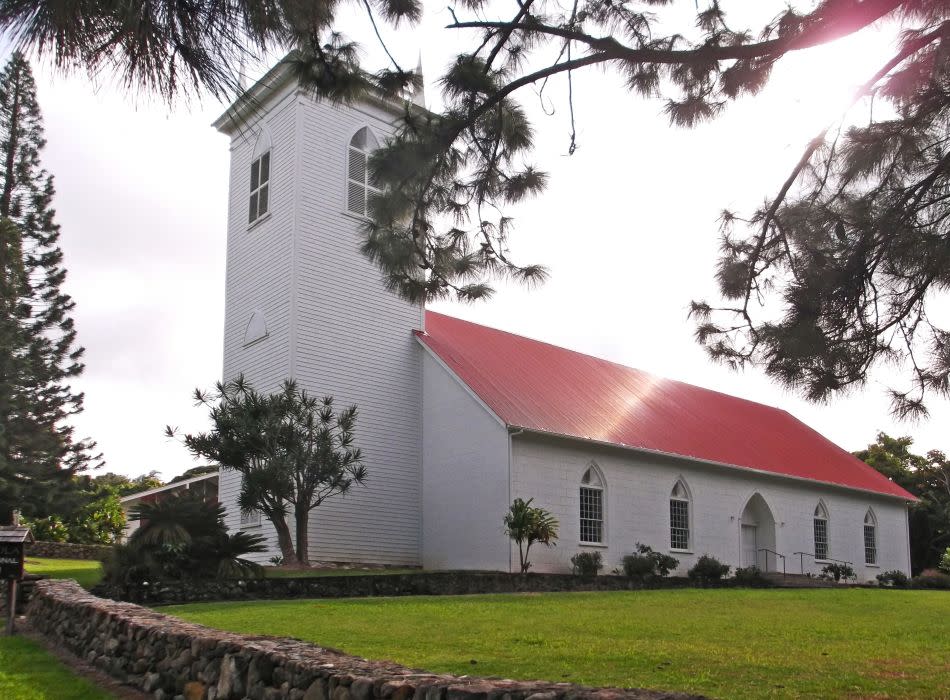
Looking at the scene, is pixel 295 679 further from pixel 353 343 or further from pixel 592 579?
pixel 353 343

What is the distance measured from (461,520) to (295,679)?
1895 centimetres

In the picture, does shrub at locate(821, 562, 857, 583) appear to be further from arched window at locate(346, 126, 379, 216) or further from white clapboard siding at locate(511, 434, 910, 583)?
arched window at locate(346, 126, 379, 216)

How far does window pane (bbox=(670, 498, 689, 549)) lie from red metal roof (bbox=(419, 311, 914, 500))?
5.17ft

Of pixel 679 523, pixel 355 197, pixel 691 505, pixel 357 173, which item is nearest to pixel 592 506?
pixel 679 523

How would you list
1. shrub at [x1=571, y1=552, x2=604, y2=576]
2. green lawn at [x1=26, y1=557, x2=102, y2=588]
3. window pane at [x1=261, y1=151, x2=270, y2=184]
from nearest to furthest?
green lawn at [x1=26, y1=557, x2=102, y2=588], shrub at [x1=571, y1=552, x2=604, y2=576], window pane at [x1=261, y1=151, x2=270, y2=184]

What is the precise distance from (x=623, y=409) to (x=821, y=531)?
954 centimetres

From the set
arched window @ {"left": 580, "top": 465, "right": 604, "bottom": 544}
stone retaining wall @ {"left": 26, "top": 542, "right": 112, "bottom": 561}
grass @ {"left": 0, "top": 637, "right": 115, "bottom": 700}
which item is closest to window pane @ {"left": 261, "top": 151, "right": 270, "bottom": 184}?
arched window @ {"left": 580, "top": 465, "right": 604, "bottom": 544}

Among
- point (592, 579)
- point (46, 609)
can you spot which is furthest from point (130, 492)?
point (46, 609)

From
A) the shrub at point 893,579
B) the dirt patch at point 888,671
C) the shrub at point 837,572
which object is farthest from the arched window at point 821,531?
the dirt patch at point 888,671

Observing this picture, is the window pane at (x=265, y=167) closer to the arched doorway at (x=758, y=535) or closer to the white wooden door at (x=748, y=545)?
the arched doorway at (x=758, y=535)

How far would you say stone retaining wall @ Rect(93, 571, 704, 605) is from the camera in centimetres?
1677

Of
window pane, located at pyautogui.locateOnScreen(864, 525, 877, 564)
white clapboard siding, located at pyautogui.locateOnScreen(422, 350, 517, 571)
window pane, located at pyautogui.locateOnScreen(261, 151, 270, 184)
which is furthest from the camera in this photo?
window pane, located at pyautogui.locateOnScreen(864, 525, 877, 564)

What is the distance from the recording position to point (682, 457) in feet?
93.7

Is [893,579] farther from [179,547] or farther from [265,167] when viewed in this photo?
[179,547]
